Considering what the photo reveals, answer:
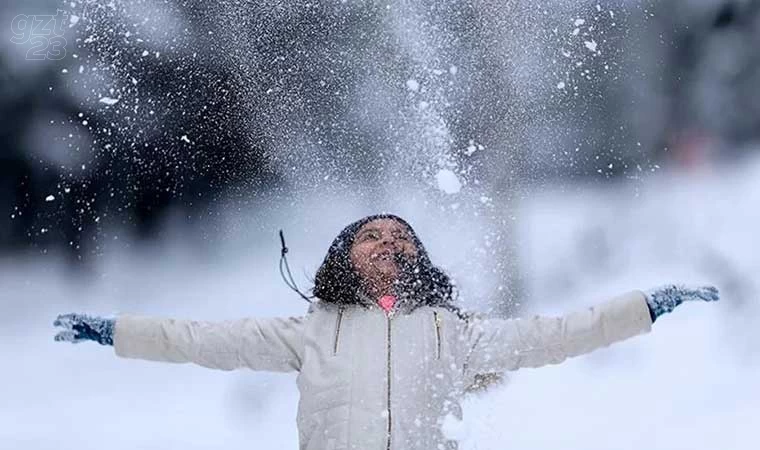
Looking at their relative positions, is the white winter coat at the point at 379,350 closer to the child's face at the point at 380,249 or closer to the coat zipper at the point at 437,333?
the coat zipper at the point at 437,333

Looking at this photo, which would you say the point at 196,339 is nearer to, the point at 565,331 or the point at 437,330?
the point at 437,330

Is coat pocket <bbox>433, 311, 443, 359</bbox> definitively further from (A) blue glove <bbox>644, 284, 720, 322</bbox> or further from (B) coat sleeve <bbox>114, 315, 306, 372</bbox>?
(A) blue glove <bbox>644, 284, 720, 322</bbox>

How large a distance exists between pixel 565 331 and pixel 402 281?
2.03 feet

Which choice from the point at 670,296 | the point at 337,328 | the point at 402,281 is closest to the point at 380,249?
the point at 402,281

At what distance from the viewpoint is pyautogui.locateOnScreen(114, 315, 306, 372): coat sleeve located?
3273 mm

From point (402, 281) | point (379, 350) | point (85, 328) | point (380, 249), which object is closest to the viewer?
point (379, 350)

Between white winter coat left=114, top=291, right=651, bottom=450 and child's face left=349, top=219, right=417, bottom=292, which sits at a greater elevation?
child's face left=349, top=219, right=417, bottom=292

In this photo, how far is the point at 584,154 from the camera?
7020 millimetres

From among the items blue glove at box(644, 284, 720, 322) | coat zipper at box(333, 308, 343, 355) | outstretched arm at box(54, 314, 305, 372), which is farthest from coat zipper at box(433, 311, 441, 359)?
blue glove at box(644, 284, 720, 322)

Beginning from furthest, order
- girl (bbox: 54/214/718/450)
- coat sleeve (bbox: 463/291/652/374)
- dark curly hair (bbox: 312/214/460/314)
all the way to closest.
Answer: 1. dark curly hair (bbox: 312/214/460/314)
2. coat sleeve (bbox: 463/291/652/374)
3. girl (bbox: 54/214/718/450)

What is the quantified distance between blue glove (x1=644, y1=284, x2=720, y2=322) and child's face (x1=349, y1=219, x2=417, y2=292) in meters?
0.90

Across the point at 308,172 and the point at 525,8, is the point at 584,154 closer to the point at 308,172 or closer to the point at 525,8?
the point at 525,8

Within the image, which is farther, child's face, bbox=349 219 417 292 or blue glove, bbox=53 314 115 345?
child's face, bbox=349 219 417 292

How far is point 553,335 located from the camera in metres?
3.26
